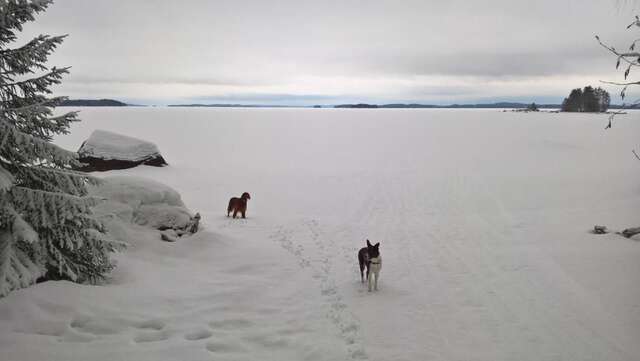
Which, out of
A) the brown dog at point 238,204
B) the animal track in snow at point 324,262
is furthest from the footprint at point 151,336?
the brown dog at point 238,204

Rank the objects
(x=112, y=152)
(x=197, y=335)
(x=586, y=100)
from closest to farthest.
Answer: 1. (x=197, y=335)
2. (x=112, y=152)
3. (x=586, y=100)

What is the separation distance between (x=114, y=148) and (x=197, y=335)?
1902cm

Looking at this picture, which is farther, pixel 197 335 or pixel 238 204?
pixel 238 204

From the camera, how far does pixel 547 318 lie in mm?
7520

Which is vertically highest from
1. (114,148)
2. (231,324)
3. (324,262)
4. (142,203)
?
(114,148)

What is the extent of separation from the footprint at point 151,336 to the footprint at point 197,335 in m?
0.29

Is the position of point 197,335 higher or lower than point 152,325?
lower

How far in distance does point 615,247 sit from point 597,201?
24.5 ft

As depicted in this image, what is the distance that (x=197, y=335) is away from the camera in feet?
19.9

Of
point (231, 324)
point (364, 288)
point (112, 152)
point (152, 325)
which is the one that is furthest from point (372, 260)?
point (112, 152)

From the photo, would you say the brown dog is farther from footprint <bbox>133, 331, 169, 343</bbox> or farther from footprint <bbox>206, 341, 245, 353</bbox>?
Answer: footprint <bbox>206, 341, 245, 353</bbox>

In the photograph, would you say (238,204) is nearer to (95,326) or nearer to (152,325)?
(152,325)

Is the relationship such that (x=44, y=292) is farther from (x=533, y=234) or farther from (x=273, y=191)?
(x=273, y=191)

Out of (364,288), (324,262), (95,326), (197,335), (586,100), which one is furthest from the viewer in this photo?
(586,100)
